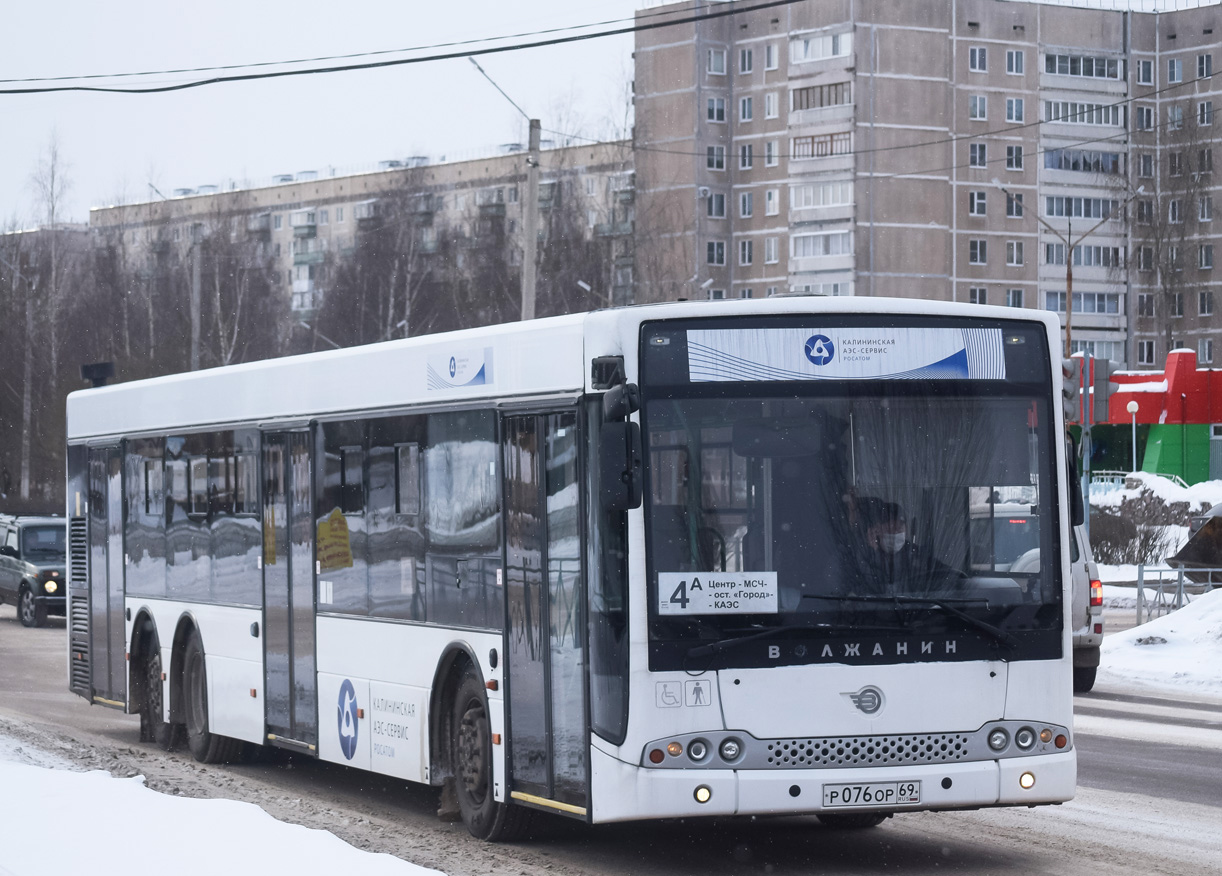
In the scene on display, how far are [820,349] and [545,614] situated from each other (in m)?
1.84

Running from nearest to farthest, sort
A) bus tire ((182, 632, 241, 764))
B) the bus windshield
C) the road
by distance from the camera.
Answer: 1. the bus windshield
2. the road
3. bus tire ((182, 632, 241, 764))

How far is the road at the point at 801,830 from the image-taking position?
906 cm

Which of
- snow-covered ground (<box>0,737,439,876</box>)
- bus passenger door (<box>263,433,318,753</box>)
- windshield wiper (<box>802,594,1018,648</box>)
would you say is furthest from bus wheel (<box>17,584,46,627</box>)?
windshield wiper (<box>802,594,1018,648</box>)

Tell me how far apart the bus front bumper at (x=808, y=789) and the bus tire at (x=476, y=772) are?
1205mm

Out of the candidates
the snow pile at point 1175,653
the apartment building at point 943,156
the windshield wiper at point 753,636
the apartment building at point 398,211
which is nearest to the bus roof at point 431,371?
the windshield wiper at point 753,636

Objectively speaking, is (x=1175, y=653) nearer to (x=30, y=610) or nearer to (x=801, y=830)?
(x=801, y=830)

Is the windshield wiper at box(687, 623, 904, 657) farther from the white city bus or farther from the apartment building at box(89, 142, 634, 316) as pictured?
the apartment building at box(89, 142, 634, 316)

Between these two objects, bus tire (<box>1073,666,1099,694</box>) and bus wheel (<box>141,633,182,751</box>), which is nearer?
bus wheel (<box>141,633,182,751</box>)

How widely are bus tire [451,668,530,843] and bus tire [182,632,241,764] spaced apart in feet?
13.9

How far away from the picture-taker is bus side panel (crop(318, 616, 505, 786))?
32.7 feet

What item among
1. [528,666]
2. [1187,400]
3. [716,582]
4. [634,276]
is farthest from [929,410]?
[634,276]

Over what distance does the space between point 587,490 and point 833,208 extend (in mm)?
85824

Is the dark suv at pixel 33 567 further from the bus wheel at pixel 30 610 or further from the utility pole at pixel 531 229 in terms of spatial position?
the utility pole at pixel 531 229

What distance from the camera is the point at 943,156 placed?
95688 millimetres
